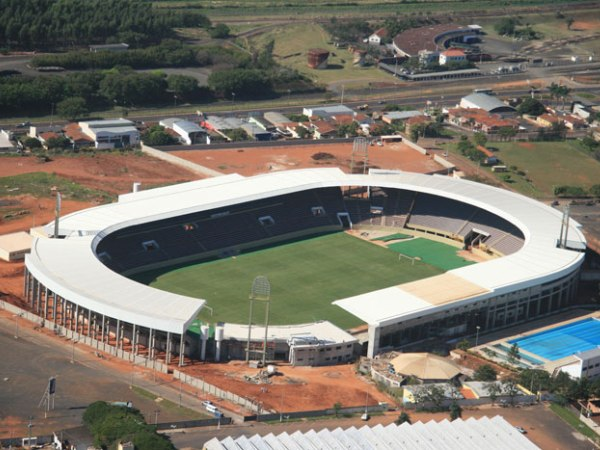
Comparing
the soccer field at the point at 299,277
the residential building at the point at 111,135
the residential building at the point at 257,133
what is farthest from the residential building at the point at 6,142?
the soccer field at the point at 299,277

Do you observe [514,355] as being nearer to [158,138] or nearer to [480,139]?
[480,139]

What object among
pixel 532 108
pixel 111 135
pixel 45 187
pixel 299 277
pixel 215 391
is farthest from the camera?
pixel 532 108

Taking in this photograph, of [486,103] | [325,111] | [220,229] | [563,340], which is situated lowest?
[563,340]

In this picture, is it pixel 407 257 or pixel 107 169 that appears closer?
pixel 407 257

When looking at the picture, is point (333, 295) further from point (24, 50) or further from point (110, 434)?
point (24, 50)

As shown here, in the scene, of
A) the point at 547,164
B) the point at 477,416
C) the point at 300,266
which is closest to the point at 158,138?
the point at 300,266

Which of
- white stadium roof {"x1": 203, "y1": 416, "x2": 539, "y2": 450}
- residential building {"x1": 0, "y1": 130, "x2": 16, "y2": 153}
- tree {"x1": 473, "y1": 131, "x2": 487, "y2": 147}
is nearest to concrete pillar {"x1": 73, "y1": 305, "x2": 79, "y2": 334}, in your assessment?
white stadium roof {"x1": 203, "y1": 416, "x2": 539, "y2": 450}

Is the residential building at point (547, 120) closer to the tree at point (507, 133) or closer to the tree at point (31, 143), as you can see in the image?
the tree at point (507, 133)
